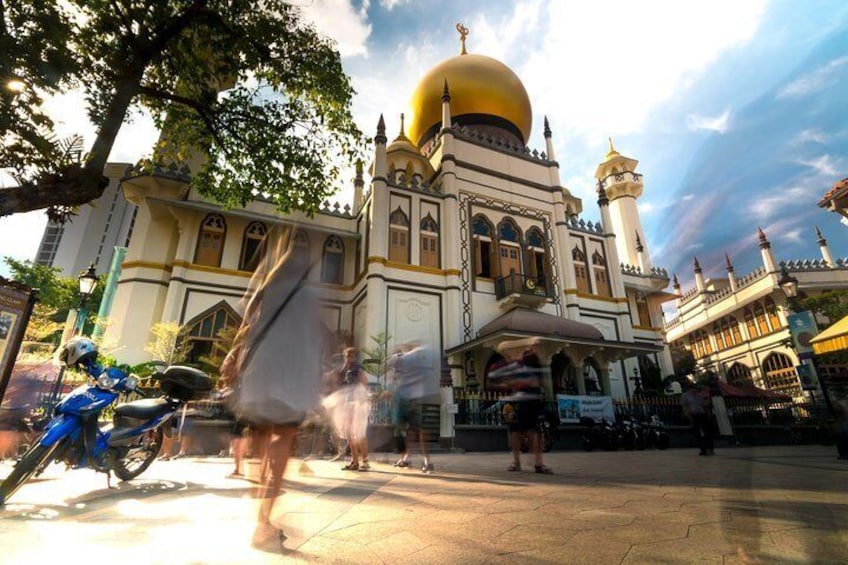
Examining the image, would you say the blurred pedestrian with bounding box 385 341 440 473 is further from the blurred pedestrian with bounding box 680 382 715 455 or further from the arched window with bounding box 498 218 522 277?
the arched window with bounding box 498 218 522 277

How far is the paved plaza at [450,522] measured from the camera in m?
1.82

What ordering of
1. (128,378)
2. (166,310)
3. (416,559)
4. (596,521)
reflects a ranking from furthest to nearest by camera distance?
(166,310), (128,378), (596,521), (416,559)

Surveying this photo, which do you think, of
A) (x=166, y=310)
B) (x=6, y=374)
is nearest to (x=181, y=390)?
(x=6, y=374)

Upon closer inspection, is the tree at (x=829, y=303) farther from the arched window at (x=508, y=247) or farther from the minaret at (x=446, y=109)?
the minaret at (x=446, y=109)

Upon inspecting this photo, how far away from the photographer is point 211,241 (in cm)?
1638

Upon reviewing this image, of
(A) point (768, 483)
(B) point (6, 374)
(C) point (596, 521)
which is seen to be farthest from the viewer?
(B) point (6, 374)

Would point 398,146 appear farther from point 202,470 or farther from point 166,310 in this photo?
point 202,470

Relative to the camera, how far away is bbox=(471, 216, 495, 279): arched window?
17.6 m

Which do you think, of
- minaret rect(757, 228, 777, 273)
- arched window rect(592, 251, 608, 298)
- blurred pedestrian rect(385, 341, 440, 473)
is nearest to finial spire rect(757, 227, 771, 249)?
minaret rect(757, 228, 777, 273)

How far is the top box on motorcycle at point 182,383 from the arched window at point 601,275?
18.6 meters

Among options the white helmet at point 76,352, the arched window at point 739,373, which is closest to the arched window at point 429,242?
the white helmet at point 76,352

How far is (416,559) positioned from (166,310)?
1558 cm

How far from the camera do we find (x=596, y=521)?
2408 millimetres

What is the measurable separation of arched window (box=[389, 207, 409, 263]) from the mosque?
0.05 meters
